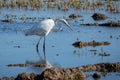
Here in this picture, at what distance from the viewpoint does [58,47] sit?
46.9 ft

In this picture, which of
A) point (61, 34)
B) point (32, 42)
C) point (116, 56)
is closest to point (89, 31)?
point (61, 34)

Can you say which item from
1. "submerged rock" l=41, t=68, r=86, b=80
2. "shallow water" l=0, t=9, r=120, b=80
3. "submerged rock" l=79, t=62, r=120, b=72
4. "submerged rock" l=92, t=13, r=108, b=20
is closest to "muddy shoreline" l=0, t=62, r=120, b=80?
"submerged rock" l=41, t=68, r=86, b=80

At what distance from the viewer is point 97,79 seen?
10.0 m

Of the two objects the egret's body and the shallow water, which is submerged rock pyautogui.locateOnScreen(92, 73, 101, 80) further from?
the egret's body

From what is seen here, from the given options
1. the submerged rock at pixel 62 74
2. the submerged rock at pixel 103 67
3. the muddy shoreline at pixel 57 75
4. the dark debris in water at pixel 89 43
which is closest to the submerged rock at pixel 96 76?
the muddy shoreline at pixel 57 75

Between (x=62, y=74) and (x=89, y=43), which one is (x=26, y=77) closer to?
(x=62, y=74)

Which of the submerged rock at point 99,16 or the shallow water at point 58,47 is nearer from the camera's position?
the shallow water at point 58,47

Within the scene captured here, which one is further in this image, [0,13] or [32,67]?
[0,13]

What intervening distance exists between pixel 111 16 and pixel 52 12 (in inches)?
108

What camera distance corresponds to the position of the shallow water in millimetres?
12023

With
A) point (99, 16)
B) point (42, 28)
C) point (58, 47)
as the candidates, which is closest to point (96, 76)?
point (58, 47)

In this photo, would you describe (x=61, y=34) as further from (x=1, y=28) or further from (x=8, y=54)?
(x=8, y=54)

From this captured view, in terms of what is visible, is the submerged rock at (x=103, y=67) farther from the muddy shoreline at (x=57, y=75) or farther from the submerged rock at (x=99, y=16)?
the submerged rock at (x=99, y=16)

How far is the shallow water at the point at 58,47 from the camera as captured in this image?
12.0 metres
